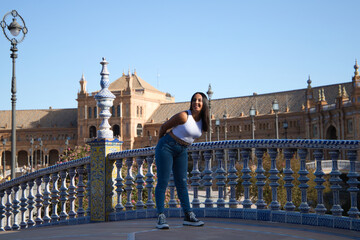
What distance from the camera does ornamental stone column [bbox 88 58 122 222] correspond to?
7.75 metres

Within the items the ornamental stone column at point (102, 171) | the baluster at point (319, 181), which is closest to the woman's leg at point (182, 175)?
the baluster at point (319, 181)

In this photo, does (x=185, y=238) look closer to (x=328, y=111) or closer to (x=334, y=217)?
(x=334, y=217)

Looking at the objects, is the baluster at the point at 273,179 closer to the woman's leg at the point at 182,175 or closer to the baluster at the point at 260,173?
the baluster at the point at 260,173

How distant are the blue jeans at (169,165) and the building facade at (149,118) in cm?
5025

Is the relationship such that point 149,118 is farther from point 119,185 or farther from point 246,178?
point 246,178

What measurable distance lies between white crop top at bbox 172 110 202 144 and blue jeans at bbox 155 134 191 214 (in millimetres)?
107

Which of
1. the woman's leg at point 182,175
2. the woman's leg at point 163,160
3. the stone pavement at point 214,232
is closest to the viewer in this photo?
the stone pavement at point 214,232

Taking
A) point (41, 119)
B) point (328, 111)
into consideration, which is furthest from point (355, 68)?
point (41, 119)

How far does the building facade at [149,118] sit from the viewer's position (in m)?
64.3

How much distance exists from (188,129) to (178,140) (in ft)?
0.58

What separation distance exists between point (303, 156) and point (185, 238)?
1.78 metres

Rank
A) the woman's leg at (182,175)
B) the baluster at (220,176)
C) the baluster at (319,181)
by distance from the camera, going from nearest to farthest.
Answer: the baluster at (319,181) → the woman's leg at (182,175) → the baluster at (220,176)

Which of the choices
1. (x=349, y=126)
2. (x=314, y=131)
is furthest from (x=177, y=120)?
(x=314, y=131)

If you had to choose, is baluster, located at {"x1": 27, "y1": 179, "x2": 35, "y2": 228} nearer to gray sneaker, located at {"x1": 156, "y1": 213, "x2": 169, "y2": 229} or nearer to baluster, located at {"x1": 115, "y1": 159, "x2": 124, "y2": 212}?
baluster, located at {"x1": 115, "y1": 159, "x2": 124, "y2": 212}
